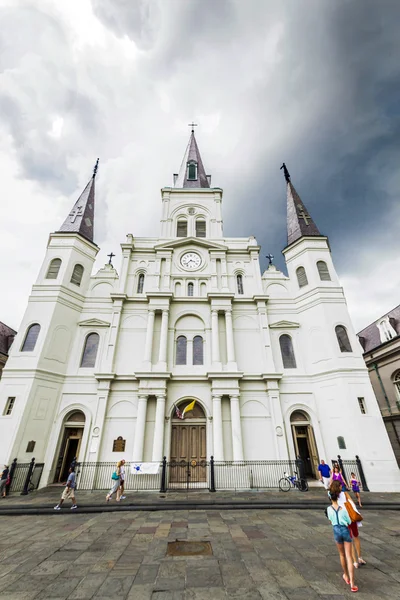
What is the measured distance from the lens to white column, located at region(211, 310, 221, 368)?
1644 cm

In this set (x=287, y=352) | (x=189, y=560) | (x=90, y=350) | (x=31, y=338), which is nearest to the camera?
(x=189, y=560)

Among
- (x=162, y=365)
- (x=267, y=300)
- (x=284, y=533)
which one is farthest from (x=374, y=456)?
(x=162, y=365)

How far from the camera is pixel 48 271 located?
1861 cm

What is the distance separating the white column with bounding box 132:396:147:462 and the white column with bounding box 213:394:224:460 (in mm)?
4053

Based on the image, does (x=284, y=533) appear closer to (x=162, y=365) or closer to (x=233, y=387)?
(x=233, y=387)

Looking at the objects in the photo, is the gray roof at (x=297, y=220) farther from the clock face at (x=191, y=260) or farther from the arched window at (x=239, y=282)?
the clock face at (x=191, y=260)

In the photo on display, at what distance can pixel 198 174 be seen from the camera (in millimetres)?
29469

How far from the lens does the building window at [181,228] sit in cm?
2352

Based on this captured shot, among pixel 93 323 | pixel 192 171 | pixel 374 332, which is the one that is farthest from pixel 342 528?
pixel 192 171

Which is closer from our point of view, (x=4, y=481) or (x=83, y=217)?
(x=4, y=481)

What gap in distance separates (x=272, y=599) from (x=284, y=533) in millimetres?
3663

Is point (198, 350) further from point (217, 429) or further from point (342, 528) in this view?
point (342, 528)

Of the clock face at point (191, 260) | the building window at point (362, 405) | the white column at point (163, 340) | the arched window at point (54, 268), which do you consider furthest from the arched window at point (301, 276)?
the arched window at point (54, 268)

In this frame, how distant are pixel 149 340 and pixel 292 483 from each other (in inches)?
444
